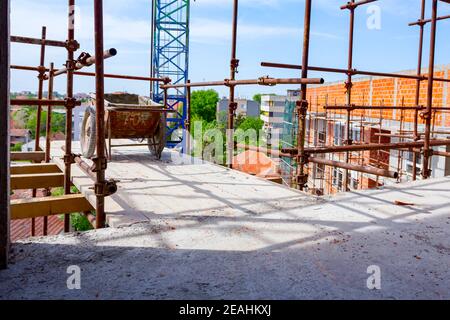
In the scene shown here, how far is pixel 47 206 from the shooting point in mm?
3834

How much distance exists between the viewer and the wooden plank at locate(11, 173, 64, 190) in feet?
17.1

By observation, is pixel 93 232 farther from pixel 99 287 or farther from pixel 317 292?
pixel 317 292

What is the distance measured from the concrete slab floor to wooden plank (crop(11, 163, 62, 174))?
12.1 ft

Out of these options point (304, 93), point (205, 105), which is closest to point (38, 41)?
point (304, 93)

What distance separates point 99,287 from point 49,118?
17.1ft

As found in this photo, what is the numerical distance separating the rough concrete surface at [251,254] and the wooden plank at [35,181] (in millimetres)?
2136

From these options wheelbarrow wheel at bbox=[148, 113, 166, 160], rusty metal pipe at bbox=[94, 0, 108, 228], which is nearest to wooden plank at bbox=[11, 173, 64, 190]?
wheelbarrow wheel at bbox=[148, 113, 166, 160]

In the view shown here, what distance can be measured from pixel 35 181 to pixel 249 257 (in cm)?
390

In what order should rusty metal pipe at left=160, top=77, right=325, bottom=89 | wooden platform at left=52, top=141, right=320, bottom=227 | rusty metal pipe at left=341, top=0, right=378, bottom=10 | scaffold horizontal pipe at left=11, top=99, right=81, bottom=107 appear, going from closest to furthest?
scaffold horizontal pipe at left=11, top=99, right=81, bottom=107, wooden platform at left=52, top=141, right=320, bottom=227, rusty metal pipe at left=160, top=77, right=325, bottom=89, rusty metal pipe at left=341, top=0, right=378, bottom=10

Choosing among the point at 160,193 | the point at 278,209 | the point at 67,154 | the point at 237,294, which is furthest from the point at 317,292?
the point at 67,154

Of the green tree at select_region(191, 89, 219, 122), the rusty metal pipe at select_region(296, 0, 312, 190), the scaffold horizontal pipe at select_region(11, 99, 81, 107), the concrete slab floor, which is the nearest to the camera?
the concrete slab floor

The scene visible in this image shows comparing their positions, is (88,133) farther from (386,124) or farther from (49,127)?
(386,124)

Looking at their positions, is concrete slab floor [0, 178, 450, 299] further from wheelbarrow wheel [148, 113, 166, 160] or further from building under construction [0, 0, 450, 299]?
wheelbarrow wheel [148, 113, 166, 160]

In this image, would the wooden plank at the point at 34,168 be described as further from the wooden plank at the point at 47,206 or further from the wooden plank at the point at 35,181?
the wooden plank at the point at 47,206
